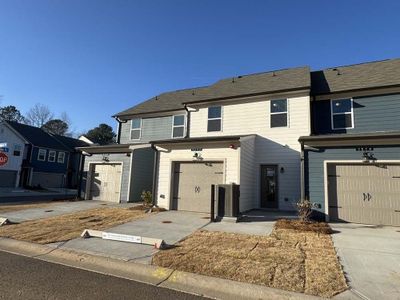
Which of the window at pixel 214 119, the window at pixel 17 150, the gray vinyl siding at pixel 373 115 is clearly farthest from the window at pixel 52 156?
the gray vinyl siding at pixel 373 115

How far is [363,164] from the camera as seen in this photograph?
10547 mm

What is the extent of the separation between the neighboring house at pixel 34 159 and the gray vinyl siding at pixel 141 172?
19.2 meters

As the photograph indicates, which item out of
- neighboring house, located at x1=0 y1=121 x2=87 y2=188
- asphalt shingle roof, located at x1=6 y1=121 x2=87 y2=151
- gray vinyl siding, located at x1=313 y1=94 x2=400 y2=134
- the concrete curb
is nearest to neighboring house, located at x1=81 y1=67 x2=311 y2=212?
gray vinyl siding, located at x1=313 y1=94 x2=400 y2=134

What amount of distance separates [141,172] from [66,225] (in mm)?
7476

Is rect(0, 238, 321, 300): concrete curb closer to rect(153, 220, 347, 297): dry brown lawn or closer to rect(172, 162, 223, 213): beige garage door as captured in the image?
rect(153, 220, 347, 297): dry brown lawn

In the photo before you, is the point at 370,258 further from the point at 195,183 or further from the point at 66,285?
the point at 195,183

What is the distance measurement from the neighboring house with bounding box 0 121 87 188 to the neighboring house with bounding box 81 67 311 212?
1936 centimetres

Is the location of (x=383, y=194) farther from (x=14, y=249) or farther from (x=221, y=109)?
(x=14, y=249)

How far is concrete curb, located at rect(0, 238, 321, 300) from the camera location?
14.8ft

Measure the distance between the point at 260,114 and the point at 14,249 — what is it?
12.1 metres

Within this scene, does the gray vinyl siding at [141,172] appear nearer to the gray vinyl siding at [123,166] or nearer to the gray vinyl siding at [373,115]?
the gray vinyl siding at [123,166]

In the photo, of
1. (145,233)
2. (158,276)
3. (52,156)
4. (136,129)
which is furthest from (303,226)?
(52,156)

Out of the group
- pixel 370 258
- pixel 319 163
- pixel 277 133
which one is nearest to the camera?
pixel 370 258

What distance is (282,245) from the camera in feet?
23.2
